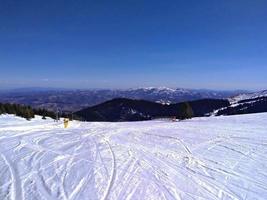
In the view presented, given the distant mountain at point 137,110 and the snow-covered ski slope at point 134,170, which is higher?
the snow-covered ski slope at point 134,170

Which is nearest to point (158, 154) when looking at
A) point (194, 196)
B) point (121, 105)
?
point (194, 196)

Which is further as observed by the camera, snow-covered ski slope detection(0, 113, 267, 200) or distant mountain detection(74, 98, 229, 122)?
distant mountain detection(74, 98, 229, 122)

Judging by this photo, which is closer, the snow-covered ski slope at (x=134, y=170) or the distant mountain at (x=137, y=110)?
the snow-covered ski slope at (x=134, y=170)

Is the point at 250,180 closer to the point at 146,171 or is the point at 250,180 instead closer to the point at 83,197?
the point at 146,171

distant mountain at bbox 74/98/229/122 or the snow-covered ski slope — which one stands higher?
the snow-covered ski slope

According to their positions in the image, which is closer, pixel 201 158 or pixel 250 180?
pixel 250 180

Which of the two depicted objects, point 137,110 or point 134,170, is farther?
point 137,110

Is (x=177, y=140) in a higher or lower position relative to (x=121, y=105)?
higher

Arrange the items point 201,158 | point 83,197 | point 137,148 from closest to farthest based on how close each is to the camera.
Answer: point 83,197
point 201,158
point 137,148

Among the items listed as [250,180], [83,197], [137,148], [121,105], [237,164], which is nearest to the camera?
[83,197]

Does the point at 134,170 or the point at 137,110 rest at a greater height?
the point at 134,170

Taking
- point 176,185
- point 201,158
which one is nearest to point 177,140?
point 201,158
